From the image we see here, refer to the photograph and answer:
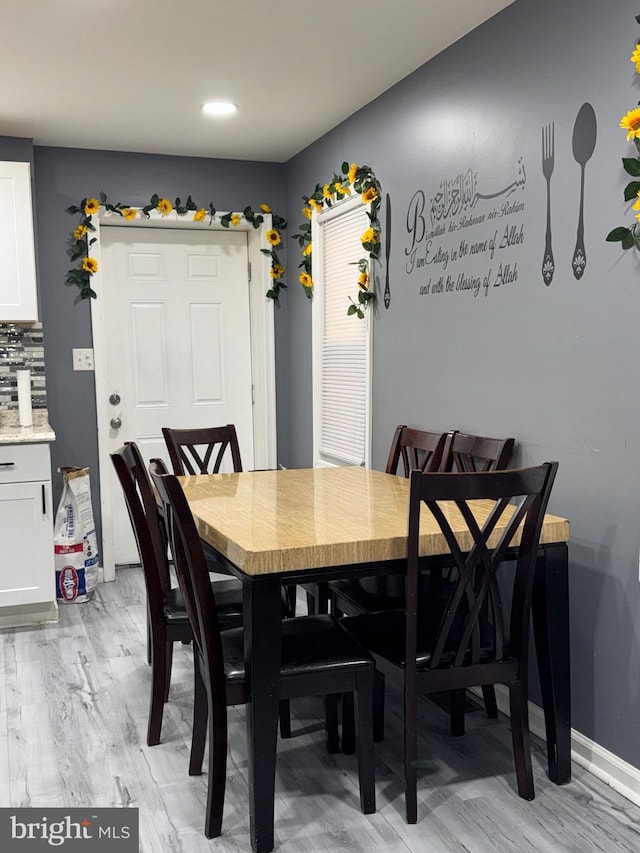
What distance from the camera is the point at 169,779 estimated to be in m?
2.40

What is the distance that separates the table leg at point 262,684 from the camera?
1.97m

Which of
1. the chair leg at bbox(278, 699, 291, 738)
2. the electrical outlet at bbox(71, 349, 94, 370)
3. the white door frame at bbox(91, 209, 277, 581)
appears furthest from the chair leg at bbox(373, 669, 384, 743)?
the electrical outlet at bbox(71, 349, 94, 370)

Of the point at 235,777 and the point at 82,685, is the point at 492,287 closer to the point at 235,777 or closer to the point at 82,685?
the point at 235,777

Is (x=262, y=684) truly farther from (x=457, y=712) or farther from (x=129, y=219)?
(x=129, y=219)

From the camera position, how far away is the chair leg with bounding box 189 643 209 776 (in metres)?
2.29

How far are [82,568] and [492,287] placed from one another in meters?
2.55

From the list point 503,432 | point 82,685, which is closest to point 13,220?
point 82,685

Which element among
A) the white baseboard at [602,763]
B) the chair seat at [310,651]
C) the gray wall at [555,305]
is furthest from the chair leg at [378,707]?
the gray wall at [555,305]

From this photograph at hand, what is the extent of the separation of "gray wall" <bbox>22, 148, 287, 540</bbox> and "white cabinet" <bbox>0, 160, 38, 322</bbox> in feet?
1.39

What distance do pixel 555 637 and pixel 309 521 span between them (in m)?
0.76

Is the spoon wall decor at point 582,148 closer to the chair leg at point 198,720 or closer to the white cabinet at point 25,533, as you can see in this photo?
the chair leg at point 198,720

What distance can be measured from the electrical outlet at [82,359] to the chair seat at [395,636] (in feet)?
8.64

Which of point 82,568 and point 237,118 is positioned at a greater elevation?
point 237,118

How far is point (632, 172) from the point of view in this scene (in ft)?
7.13
